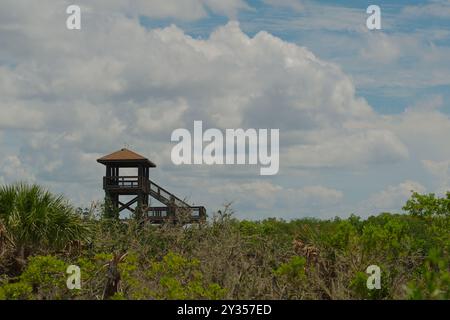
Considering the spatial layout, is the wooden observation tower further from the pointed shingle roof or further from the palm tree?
the palm tree

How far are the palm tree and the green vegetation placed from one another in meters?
0.02

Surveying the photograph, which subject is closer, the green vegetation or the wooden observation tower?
the green vegetation

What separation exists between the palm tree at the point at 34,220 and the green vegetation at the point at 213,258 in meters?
0.02

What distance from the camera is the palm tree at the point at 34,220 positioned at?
17.7 m

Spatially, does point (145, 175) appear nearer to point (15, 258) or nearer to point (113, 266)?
point (15, 258)

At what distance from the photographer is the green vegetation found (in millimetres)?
13930

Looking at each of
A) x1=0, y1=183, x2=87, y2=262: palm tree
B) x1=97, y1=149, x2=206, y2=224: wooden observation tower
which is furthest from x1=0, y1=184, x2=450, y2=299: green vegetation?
x1=97, y1=149, x2=206, y2=224: wooden observation tower

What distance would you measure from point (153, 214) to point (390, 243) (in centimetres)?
2145

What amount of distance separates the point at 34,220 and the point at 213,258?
4.59 metres
